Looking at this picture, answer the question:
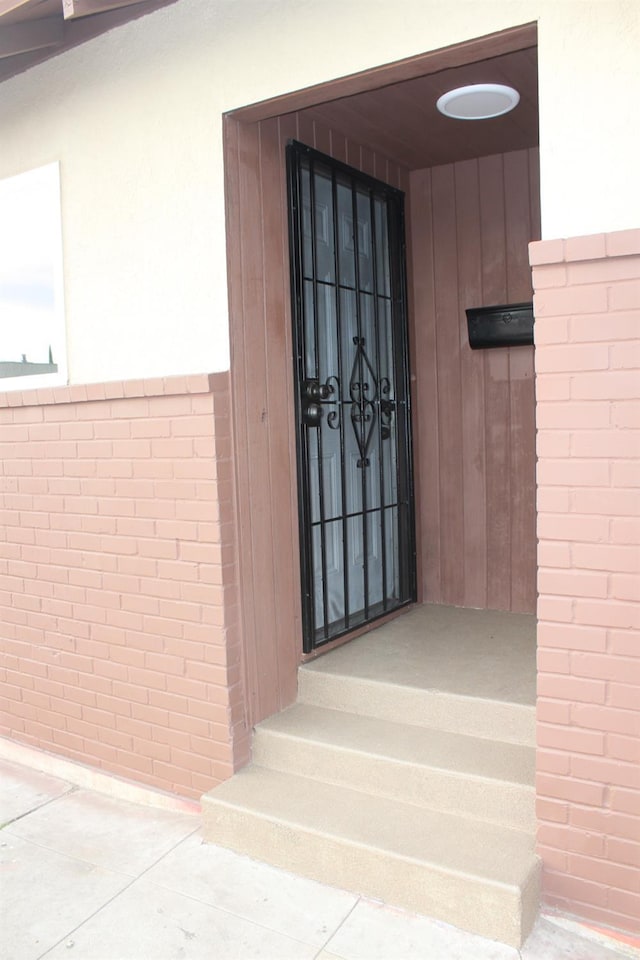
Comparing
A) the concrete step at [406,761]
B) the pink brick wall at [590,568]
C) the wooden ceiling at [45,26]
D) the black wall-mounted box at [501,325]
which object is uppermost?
the wooden ceiling at [45,26]

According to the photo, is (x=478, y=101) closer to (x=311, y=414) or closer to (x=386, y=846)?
(x=311, y=414)

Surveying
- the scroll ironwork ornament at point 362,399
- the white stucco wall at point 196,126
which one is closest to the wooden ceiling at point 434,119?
the white stucco wall at point 196,126

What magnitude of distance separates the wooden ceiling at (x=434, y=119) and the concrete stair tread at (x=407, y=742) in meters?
2.45

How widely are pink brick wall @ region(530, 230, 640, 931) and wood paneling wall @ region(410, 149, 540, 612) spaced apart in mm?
1744

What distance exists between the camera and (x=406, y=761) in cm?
276

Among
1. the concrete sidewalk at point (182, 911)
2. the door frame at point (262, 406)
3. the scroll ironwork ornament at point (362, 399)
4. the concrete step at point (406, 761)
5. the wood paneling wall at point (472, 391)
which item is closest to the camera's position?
the concrete sidewalk at point (182, 911)

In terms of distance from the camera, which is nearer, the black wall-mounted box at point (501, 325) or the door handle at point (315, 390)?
the door handle at point (315, 390)

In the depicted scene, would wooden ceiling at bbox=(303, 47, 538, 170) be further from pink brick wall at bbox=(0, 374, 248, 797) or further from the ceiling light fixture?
pink brick wall at bbox=(0, 374, 248, 797)

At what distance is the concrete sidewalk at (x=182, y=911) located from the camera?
226 cm

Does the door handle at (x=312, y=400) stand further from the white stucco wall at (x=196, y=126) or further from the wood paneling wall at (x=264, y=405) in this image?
the white stucco wall at (x=196, y=126)

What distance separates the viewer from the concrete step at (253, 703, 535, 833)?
2594 millimetres

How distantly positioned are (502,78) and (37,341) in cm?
228

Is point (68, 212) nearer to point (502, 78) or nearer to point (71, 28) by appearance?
point (71, 28)

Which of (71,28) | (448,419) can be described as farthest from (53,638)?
(71,28)
